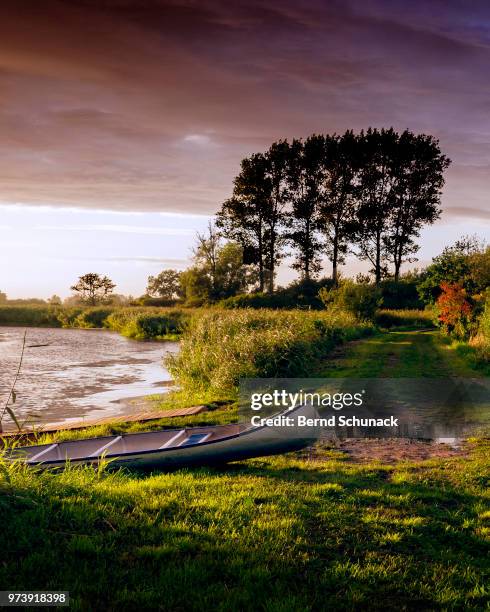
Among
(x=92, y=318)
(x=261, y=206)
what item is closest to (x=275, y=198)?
(x=261, y=206)

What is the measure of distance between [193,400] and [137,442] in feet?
19.3

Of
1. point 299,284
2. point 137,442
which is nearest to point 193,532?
point 137,442

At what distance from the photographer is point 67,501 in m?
5.46

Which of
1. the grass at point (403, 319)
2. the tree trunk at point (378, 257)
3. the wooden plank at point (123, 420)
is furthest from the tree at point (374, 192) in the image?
the wooden plank at point (123, 420)

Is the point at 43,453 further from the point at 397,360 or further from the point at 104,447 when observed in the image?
the point at 397,360

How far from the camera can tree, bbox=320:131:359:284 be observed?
4669cm

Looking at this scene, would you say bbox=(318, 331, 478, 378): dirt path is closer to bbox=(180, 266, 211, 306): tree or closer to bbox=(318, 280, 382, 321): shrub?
bbox=(318, 280, 382, 321): shrub

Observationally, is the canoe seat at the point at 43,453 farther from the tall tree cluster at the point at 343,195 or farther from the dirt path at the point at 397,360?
the tall tree cluster at the point at 343,195

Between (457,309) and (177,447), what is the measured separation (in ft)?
56.4

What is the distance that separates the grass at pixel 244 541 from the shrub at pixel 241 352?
7.80 m

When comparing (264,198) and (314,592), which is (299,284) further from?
(314,592)

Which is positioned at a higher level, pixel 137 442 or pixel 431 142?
pixel 431 142

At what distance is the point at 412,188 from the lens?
4716 cm

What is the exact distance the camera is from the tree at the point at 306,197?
1852 inches
